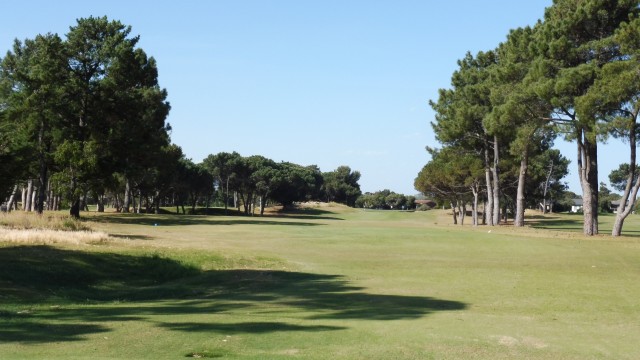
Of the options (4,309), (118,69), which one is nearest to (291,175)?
(118,69)

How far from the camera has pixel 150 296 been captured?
61.4ft

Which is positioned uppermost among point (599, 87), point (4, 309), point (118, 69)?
point (118, 69)

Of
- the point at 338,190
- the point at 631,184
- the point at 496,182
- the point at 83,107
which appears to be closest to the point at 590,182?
the point at 631,184

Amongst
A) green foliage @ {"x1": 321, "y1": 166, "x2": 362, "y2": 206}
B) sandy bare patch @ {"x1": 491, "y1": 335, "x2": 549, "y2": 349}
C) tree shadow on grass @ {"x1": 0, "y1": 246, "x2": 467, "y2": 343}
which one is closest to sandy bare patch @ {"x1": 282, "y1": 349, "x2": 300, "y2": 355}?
tree shadow on grass @ {"x1": 0, "y1": 246, "x2": 467, "y2": 343}

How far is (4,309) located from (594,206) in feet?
130

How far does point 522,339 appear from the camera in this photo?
37.3ft

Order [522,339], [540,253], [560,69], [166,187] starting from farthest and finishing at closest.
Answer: [166,187]
[560,69]
[540,253]
[522,339]

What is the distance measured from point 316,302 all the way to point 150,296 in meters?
5.46

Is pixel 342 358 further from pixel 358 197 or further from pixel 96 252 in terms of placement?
pixel 358 197

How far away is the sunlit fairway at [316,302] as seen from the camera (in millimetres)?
10312

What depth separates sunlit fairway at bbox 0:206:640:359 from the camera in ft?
33.8

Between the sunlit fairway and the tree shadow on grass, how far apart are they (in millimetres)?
53

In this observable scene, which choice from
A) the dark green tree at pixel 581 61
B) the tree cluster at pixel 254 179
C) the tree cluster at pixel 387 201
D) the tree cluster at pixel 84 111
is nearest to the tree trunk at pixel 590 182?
the dark green tree at pixel 581 61

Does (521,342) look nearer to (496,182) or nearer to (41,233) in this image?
(41,233)
